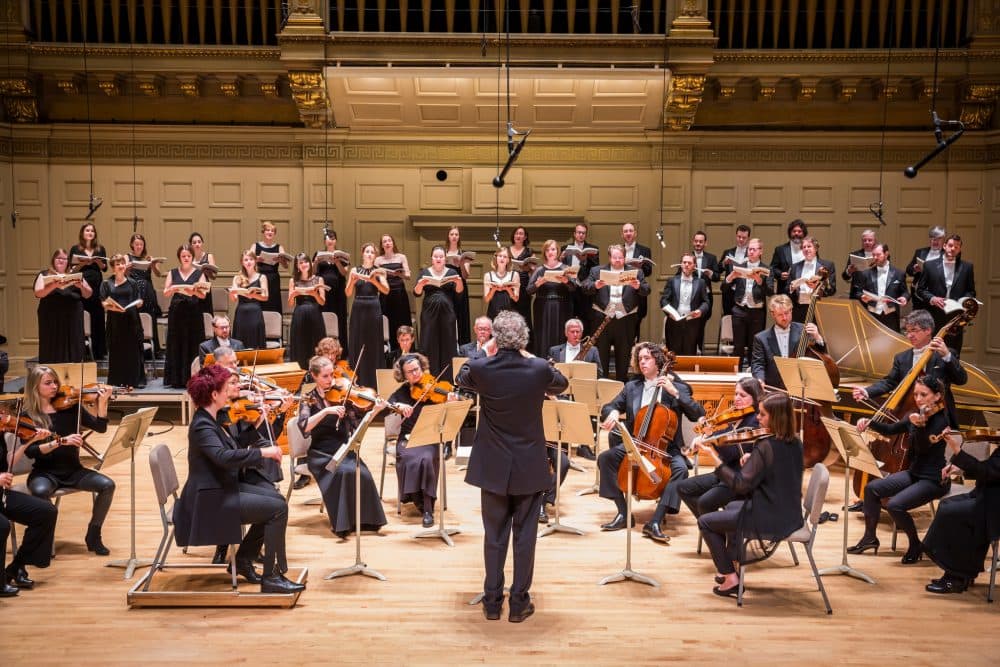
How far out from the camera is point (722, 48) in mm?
10125

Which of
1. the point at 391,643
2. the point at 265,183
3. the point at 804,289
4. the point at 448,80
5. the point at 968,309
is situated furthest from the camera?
the point at 265,183

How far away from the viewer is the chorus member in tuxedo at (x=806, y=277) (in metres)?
8.10

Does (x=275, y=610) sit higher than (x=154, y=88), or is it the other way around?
(x=154, y=88)

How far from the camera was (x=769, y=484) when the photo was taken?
4477 millimetres

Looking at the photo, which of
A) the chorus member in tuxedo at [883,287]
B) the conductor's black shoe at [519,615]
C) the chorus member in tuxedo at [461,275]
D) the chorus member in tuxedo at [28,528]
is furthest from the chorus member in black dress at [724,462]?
the chorus member in tuxedo at [461,275]

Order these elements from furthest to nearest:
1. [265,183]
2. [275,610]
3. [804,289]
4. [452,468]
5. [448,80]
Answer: [265,183]
[448,80]
[804,289]
[452,468]
[275,610]

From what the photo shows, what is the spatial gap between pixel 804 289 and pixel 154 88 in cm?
745

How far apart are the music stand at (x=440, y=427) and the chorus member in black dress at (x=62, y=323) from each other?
4894mm

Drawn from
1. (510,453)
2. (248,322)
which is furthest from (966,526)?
(248,322)

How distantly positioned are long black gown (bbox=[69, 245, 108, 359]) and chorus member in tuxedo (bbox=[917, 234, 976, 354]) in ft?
26.4

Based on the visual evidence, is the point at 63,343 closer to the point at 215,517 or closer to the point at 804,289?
the point at 215,517

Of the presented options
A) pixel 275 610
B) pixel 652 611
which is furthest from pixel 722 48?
pixel 275 610

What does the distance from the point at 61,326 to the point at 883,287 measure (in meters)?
7.73

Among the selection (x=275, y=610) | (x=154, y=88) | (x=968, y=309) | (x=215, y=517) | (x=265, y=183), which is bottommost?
→ (x=275, y=610)
